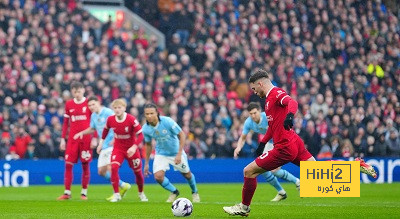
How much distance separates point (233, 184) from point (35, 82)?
6.32 m

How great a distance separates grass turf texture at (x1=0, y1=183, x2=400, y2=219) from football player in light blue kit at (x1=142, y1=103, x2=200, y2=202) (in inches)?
20.1

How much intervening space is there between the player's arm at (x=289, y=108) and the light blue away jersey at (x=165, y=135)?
538cm

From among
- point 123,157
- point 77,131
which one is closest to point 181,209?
point 123,157

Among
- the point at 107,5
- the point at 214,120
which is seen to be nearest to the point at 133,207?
the point at 214,120

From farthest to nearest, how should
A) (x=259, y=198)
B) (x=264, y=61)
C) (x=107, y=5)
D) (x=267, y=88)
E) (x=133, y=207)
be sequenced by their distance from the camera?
(x=107, y=5) < (x=264, y=61) < (x=259, y=198) < (x=133, y=207) < (x=267, y=88)

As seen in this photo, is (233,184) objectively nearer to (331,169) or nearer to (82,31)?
(82,31)

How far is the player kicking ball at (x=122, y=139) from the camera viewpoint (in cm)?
1875

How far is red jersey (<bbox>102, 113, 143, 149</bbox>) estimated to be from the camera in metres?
18.9

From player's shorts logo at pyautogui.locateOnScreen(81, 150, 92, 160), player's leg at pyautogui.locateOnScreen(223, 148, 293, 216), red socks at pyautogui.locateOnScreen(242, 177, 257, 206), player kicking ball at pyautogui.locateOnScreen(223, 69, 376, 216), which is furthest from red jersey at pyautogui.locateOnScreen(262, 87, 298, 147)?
player's shorts logo at pyautogui.locateOnScreen(81, 150, 92, 160)

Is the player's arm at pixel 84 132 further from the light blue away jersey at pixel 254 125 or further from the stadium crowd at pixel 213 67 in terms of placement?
the stadium crowd at pixel 213 67

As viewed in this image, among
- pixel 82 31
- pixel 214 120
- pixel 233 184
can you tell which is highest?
pixel 82 31

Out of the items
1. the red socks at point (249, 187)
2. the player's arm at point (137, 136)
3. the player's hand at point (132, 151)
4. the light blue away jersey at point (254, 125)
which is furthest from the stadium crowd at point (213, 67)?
the red socks at point (249, 187)

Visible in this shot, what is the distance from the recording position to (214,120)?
2917 centimetres

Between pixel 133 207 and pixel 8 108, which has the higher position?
pixel 8 108
